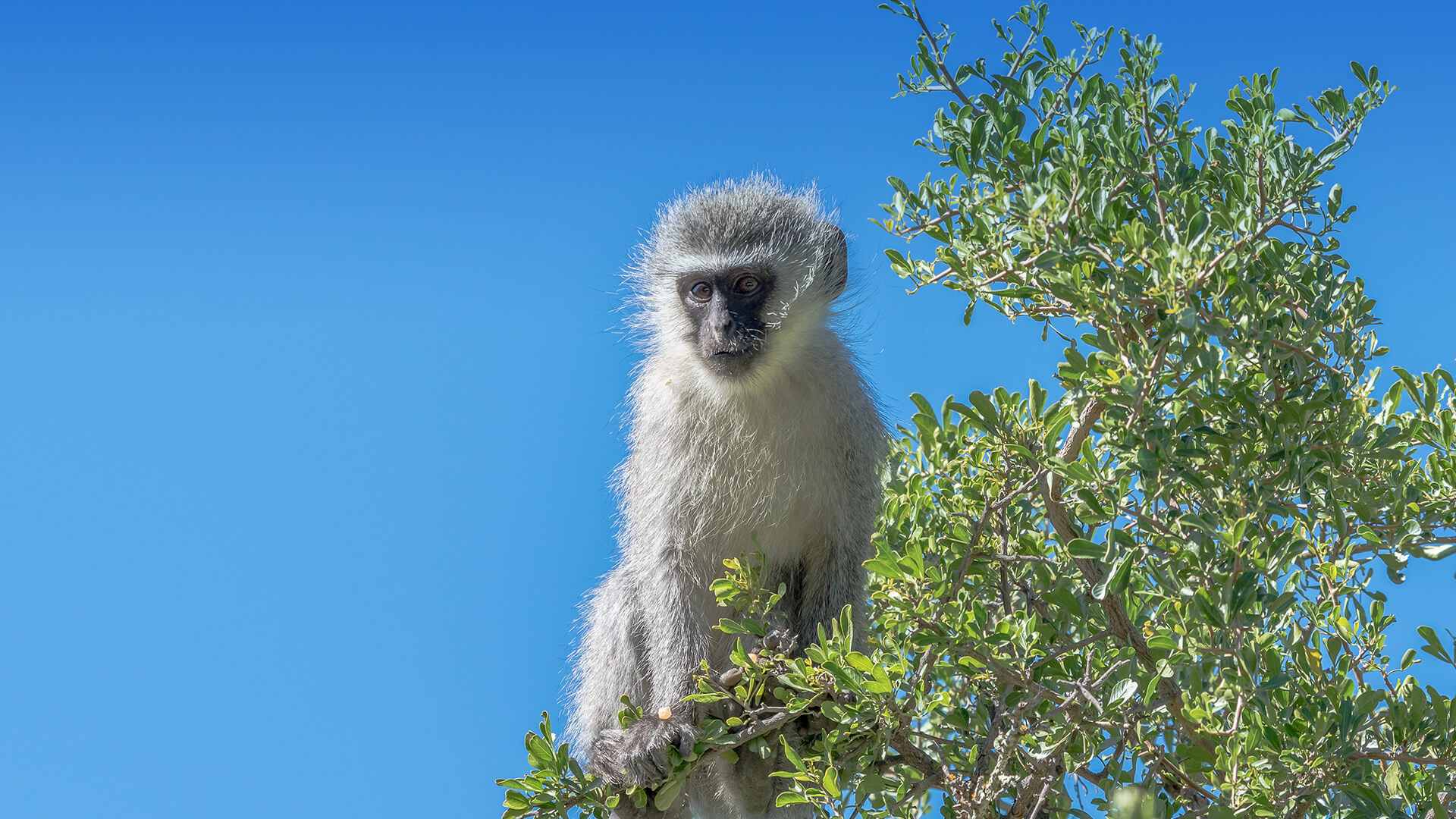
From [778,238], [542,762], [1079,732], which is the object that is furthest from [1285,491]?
[778,238]

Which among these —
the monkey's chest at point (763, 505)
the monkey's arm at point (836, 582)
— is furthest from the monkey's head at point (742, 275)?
the monkey's arm at point (836, 582)

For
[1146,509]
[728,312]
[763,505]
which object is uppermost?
[728,312]

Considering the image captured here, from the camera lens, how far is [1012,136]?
2.39 metres

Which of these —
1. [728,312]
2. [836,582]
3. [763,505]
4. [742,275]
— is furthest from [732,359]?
[836,582]

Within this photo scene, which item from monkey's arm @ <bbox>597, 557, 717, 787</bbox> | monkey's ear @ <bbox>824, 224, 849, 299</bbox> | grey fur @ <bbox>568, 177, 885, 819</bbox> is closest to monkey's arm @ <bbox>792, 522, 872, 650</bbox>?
grey fur @ <bbox>568, 177, 885, 819</bbox>

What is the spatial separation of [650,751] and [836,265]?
176 cm

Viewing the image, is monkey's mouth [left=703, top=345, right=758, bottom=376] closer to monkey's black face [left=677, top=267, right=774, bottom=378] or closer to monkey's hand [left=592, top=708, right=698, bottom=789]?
monkey's black face [left=677, top=267, right=774, bottom=378]

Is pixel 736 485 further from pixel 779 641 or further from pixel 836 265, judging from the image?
pixel 836 265

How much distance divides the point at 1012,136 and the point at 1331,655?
1211 millimetres

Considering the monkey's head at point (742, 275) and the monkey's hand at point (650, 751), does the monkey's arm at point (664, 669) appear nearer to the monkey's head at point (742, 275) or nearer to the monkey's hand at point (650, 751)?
the monkey's hand at point (650, 751)

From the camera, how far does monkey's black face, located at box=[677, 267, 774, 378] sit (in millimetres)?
Answer: 3785

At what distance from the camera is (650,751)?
11.0ft

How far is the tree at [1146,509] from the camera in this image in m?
2.16

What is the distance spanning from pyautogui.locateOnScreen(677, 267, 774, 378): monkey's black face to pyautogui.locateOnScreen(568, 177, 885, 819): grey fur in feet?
0.10
